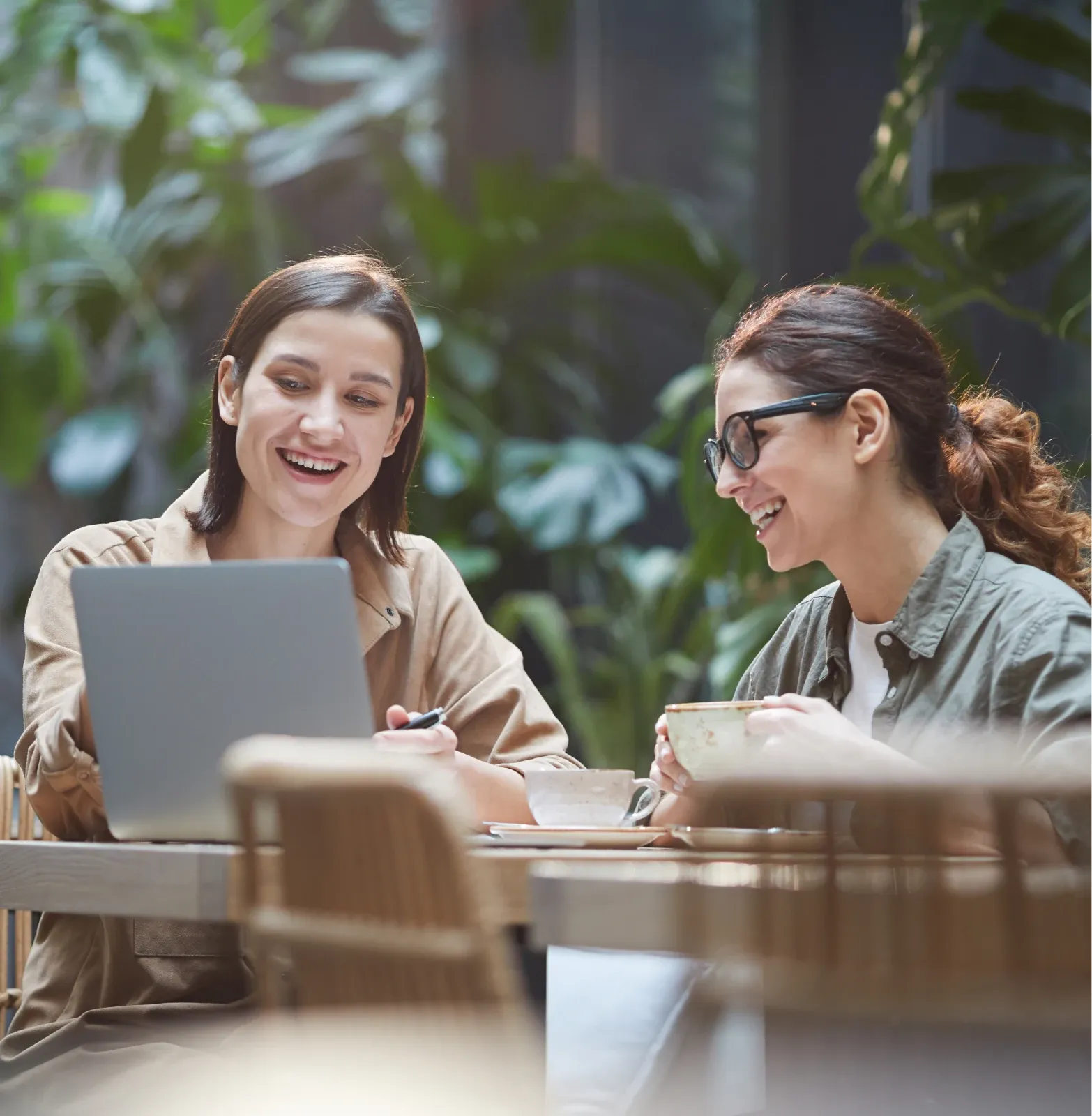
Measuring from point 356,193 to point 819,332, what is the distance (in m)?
3.64

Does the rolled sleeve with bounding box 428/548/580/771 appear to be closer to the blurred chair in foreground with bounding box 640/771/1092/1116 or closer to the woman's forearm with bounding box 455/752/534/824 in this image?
the woman's forearm with bounding box 455/752/534/824

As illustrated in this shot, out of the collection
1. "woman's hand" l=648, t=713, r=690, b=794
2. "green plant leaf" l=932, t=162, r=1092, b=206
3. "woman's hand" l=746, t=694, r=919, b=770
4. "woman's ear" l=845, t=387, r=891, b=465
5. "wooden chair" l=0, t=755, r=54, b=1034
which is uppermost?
"green plant leaf" l=932, t=162, r=1092, b=206

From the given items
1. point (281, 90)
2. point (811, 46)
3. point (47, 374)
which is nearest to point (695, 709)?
point (47, 374)

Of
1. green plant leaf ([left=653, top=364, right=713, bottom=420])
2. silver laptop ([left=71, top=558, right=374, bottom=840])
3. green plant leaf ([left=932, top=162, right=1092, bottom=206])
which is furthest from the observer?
green plant leaf ([left=653, top=364, right=713, bottom=420])

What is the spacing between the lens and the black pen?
1.42 meters

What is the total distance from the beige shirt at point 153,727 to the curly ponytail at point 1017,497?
0.58 m

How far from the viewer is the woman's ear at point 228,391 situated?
1825mm

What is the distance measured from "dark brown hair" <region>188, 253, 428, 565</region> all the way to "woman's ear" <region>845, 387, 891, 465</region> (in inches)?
22.7

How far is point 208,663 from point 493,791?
47 cm

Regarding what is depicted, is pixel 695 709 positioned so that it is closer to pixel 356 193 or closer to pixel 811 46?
pixel 811 46

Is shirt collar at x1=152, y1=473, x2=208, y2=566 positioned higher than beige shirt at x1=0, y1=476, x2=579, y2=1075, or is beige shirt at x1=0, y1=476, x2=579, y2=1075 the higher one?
shirt collar at x1=152, y1=473, x2=208, y2=566

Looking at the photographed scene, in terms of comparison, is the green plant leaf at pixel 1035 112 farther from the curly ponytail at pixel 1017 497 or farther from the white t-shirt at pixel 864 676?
the white t-shirt at pixel 864 676

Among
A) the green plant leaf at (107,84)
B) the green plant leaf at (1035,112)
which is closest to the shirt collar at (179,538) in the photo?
the green plant leaf at (1035,112)

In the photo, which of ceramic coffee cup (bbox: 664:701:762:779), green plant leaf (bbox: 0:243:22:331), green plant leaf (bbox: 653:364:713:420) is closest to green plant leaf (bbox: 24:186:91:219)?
green plant leaf (bbox: 0:243:22:331)
